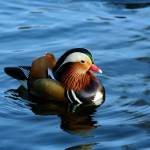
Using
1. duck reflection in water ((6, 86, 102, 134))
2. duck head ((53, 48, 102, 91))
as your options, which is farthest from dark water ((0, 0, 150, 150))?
duck head ((53, 48, 102, 91))

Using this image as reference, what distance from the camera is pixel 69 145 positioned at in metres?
8.86

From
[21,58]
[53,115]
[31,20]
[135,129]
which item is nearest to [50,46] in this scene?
[21,58]

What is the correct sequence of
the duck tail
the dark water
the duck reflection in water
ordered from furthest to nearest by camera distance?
1. the duck tail
2. the duck reflection in water
3. the dark water

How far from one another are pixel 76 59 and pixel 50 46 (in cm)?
225

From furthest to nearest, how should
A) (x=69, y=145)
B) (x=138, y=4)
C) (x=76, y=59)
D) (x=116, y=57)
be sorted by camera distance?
1. (x=138, y=4)
2. (x=116, y=57)
3. (x=76, y=59)
4. (x=69, y=145)

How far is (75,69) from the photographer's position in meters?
10.7

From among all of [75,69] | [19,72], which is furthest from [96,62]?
[19,72]

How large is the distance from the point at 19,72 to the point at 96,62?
1493mm

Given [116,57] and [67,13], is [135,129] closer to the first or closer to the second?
[116,57]

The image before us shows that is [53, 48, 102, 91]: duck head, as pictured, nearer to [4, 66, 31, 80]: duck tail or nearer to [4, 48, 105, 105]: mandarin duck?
[4, 48, 105, 105]: mandarin duck

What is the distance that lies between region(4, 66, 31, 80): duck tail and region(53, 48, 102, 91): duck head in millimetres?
467

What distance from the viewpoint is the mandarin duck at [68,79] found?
10.5m

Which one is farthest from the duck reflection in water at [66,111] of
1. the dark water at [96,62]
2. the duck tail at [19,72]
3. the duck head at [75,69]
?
the duck head at [75,69]

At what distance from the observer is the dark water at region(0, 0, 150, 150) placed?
9117 millimetres
